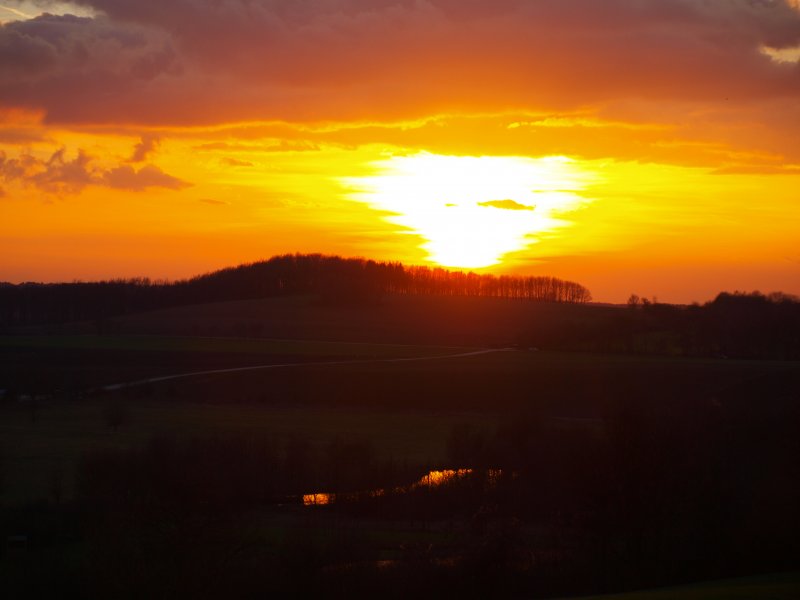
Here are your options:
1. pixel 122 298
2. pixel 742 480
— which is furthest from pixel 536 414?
pixel 122 298

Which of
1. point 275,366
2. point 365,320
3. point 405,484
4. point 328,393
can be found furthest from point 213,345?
point 405,484

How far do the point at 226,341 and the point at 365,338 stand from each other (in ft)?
57.0

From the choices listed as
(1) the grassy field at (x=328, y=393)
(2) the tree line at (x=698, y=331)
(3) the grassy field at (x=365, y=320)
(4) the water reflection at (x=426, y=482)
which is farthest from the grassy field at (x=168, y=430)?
(3) the grassy field at (x=365, y=320)

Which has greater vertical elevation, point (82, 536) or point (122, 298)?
point (122, 298)

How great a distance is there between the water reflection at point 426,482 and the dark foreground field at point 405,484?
27cm

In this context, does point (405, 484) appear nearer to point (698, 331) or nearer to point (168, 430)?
point (168, 430)

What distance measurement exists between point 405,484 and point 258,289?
11392cm

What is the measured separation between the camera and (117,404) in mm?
56312

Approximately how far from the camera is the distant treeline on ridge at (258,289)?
134125 millimetres

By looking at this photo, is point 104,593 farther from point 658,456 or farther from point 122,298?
point 122,298

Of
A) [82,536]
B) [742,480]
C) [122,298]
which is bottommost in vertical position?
[82,536]

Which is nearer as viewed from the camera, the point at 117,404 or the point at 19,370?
the point at 117,404

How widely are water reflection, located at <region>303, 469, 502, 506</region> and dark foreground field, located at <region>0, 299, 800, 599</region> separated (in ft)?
0.87

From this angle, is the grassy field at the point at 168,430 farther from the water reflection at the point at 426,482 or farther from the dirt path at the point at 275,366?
the dirt path at the point at 275,366
